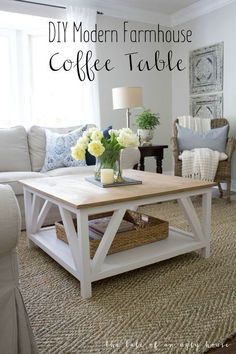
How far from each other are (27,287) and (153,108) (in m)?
3.49

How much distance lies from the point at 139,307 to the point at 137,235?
48 centimetres

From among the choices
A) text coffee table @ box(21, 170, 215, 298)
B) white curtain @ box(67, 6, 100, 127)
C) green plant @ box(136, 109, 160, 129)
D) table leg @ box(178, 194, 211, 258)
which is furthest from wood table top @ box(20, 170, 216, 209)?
white curtain @ box(67, 6, 100, 127)

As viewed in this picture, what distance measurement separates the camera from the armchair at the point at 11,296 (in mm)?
935

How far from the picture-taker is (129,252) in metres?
1.84

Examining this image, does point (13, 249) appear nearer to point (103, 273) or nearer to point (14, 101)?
point (103, 273)

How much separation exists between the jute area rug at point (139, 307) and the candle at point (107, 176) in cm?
55

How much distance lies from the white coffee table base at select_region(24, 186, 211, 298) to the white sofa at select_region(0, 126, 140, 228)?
1.79ft

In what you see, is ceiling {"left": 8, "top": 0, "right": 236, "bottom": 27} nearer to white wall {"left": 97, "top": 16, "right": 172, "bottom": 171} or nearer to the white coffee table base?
white wall {"left": 97, "top": 16, "right": 172, "bottom": 171}

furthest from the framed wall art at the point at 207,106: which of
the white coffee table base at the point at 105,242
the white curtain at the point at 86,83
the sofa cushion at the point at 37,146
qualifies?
the white coffee table base at the point at 105,242

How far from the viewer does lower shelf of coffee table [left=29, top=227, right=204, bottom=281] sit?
167cm

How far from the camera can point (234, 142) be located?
134 inches

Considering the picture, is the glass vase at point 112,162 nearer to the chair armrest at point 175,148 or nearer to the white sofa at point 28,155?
the white sofa at point 28,155

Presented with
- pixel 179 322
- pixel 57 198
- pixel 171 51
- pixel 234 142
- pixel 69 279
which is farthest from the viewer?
pixel 171 51

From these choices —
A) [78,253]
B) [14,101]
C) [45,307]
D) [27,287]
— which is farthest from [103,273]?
[14,101]
